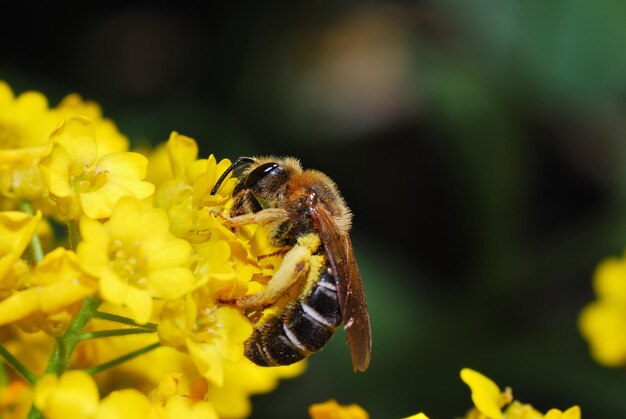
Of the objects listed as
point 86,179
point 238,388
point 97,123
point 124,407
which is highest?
point 86,179

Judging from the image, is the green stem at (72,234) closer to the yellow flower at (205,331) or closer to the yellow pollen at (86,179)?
the yellow pollen at (86,179)

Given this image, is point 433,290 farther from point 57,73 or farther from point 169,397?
point 169,397

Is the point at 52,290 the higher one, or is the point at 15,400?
the point at 52,290

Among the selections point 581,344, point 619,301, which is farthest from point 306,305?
point 581,344

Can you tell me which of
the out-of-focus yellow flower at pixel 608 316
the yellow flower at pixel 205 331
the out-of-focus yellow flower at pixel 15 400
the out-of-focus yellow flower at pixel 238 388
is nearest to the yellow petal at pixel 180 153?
the yellow flower at pixel 205 331

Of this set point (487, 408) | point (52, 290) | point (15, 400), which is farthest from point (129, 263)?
point (487, 408)

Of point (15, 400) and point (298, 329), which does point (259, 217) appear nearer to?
point (298, 329)
